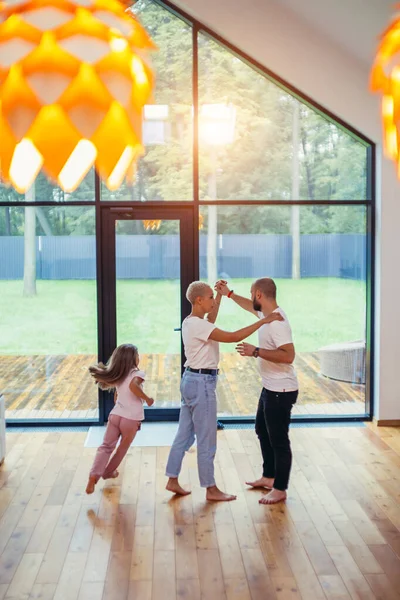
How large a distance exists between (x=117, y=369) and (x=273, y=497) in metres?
1.44

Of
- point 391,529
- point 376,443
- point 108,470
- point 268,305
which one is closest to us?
point 391,529

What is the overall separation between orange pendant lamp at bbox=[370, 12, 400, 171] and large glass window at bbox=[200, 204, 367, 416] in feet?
20.1

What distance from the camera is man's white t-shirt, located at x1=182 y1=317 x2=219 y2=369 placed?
5168 mm

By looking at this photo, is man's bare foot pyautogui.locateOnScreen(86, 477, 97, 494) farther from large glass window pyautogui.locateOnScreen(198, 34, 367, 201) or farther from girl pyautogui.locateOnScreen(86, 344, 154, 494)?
large glass window pyautogui.locateOnScreen(198, 34, 367, 201)

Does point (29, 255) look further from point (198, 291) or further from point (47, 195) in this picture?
point (198, 291)

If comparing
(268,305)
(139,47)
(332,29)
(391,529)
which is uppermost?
(332,29)

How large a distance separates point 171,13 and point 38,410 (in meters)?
4.18

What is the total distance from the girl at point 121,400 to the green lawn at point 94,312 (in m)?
2.04

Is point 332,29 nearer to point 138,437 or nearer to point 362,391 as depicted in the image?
point 362,391

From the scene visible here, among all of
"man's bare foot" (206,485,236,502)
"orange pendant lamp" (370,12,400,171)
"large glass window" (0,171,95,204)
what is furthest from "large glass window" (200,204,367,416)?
"orange pendant lamp" (370,12,400,171)

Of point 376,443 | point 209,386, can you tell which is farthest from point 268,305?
point 376,443

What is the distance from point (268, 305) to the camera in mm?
5234

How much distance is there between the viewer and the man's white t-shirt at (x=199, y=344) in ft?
17.0

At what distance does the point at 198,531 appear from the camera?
477cm
